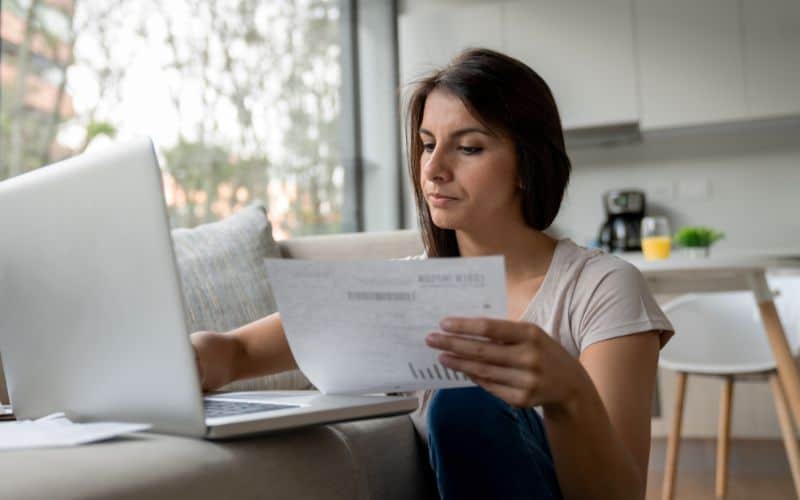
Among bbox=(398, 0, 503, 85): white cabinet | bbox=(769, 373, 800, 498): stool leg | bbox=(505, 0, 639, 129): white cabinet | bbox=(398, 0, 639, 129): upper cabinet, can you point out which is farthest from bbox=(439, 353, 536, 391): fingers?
bbox=(398, 0, 503, 85): white cabinet

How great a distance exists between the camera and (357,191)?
451cm

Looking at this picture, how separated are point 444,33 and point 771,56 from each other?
153 centimetres

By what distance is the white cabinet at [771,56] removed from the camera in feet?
13.4

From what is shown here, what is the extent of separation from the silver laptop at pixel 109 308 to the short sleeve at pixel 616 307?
0.29 m

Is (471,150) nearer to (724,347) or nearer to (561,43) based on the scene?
(724,347)

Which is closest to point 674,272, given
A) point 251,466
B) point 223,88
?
point 223,88

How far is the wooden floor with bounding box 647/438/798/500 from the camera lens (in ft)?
9.43

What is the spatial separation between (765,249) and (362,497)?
150 inches

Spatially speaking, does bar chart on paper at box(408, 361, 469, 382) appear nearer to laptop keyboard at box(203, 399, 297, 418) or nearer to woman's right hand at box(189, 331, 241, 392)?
laptop keyboard at box(203, 399, 297, 418)

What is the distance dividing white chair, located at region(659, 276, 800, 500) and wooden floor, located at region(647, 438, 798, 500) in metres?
0.10

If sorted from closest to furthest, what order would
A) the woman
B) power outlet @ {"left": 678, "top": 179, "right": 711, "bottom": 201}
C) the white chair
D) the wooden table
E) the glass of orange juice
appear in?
the woman, the wooden table, the white chair, the glass of orange juice, power outlet @ {"left": 678, "top": 179, "right": 711, "bottom": 201}

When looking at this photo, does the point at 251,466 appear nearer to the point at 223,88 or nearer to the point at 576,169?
the point at 223,88

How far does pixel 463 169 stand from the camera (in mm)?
1224

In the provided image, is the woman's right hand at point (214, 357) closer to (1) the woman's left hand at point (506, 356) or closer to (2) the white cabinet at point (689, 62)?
(1) the woman's left hand at point (506, 356)
